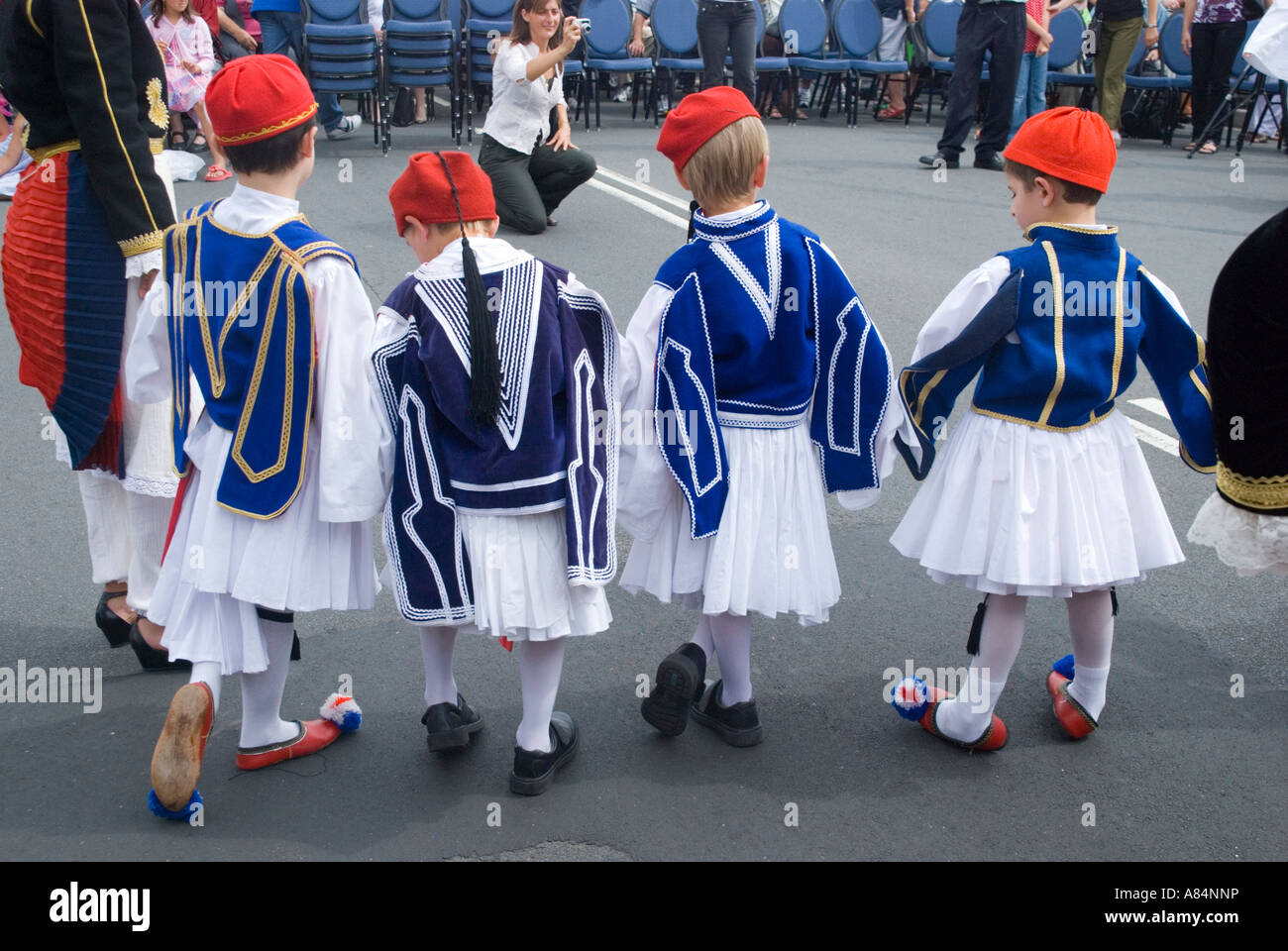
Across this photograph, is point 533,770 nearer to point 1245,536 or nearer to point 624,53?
point 1245,536

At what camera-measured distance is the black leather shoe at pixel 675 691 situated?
353cm

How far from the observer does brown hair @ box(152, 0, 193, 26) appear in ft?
31.9

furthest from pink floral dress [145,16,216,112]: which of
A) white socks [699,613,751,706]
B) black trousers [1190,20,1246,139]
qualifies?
black trousers [1190,20,1246,139]

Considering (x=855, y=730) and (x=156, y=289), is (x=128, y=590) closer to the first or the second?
(x=156, y=289)

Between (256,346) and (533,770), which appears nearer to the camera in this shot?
(256,346)

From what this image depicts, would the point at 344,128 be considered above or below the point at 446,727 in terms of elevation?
above

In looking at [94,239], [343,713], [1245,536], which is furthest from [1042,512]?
[94,239]

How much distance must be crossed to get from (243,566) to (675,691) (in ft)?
3.86

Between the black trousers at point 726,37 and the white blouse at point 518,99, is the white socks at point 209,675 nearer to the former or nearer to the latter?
the white blouse at point 518,99

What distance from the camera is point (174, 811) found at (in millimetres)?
3199

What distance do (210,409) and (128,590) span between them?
101cm

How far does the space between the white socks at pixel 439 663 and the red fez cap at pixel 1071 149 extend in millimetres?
1959

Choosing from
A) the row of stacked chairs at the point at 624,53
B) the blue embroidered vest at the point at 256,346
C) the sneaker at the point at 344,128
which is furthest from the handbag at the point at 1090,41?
the blue embroidered vest at the point at 256,346

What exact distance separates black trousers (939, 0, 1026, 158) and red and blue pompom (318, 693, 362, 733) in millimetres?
9463
